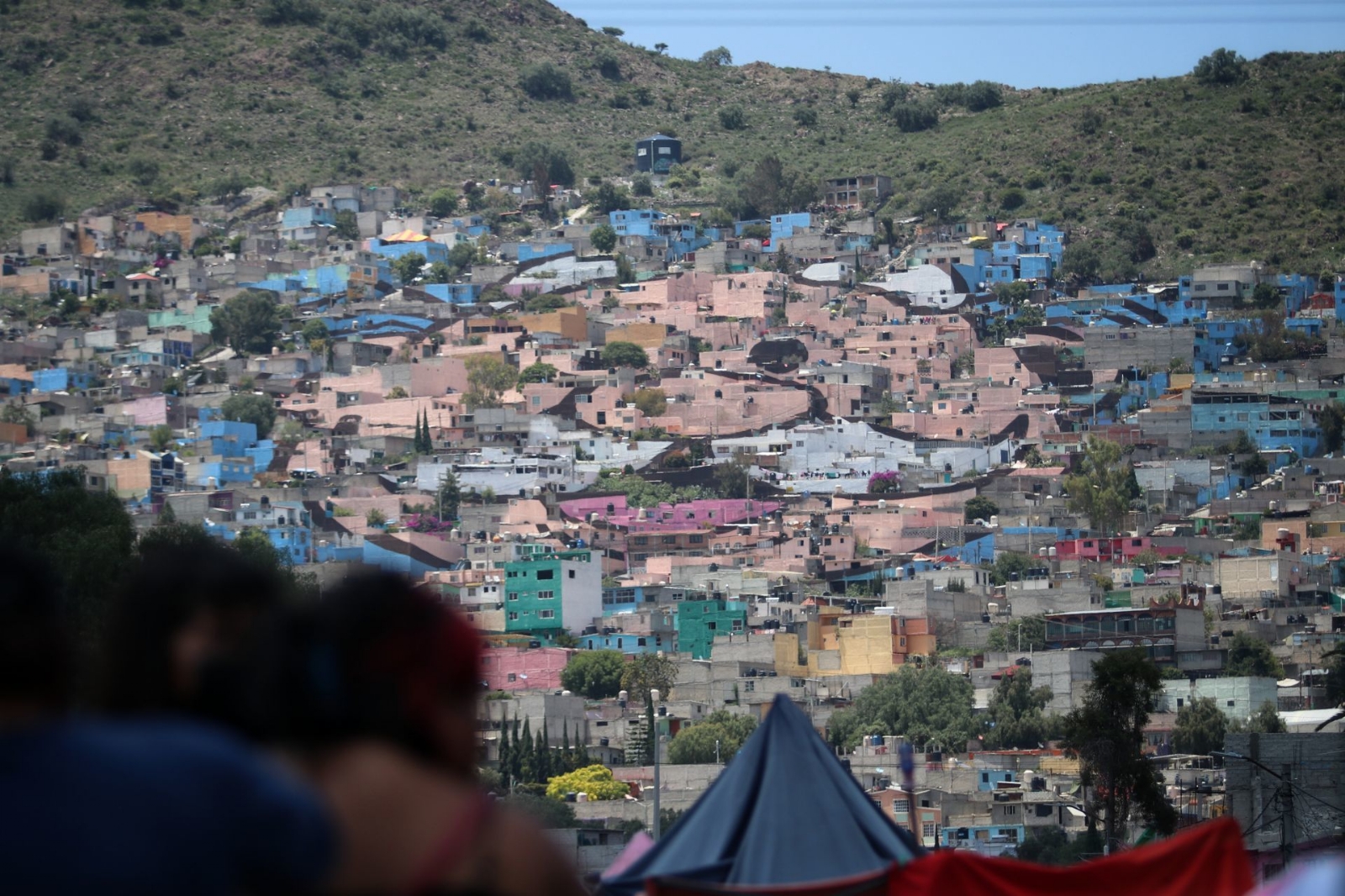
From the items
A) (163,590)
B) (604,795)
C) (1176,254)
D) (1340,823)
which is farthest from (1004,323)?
(163,590)

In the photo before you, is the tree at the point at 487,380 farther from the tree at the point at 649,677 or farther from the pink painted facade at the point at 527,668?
the tree at the point at 649,677

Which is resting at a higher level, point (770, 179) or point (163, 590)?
point (770, 179)

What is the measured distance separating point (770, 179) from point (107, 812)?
95.9 m

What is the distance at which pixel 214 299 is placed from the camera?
83.4 meters

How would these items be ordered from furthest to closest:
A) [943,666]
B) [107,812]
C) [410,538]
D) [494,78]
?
[494,78] → [410,538] → [943,666] → [107,812]

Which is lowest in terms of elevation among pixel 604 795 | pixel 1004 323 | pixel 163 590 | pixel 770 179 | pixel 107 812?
pixel 604 795

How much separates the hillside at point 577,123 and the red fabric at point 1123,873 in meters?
81.5

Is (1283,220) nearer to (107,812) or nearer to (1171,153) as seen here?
(1171,153)

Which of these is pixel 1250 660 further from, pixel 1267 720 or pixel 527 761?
pixel 527 761

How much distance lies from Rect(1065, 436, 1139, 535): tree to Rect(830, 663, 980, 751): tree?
1456 cm

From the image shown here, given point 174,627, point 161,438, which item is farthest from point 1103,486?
point 174,627

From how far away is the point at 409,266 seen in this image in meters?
89.4

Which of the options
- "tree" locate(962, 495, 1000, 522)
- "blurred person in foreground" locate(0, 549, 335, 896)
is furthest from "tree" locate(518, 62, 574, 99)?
"blurred person in foreground" locate(0, 549, 335, 896)

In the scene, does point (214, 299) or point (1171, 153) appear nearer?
point (214, 299)
